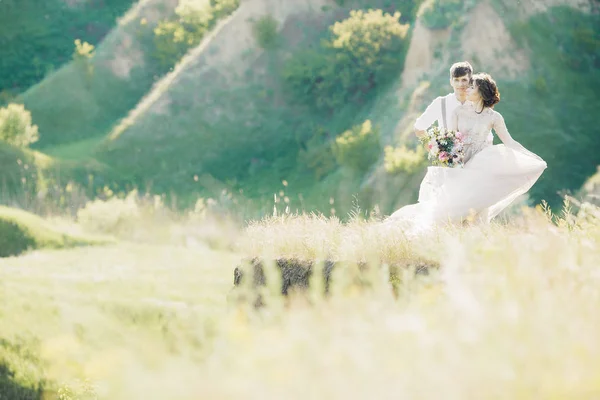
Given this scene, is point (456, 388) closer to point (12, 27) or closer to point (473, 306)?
point (473, 306)

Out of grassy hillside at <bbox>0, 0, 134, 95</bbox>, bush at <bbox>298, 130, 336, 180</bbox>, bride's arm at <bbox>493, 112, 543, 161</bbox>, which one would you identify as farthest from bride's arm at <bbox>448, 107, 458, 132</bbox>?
grassy hillside at <bbox>0, 0, 134, 95</bbox>

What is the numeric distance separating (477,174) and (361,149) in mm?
12187

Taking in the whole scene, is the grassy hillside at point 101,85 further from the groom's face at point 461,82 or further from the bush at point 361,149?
the groom's face at point 461,82

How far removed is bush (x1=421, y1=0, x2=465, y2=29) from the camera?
20969 mm

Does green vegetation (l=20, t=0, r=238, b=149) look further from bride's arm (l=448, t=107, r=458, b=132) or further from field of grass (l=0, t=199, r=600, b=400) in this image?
field of grass (l=0, t=199, r=600, b=400)

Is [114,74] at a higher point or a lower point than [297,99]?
higher

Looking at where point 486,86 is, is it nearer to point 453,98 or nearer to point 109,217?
point 453,98

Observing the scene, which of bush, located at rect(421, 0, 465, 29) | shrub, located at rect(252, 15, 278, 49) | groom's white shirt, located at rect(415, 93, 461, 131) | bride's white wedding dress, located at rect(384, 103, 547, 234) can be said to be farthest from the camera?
shrub, located at rect(252, 15, 278, 49)

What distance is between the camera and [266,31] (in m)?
25.6

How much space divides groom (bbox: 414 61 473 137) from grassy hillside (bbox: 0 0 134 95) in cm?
2771

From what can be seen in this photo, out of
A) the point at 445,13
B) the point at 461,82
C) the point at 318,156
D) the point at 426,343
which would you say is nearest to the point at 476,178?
the point at 461,82

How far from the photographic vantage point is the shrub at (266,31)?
83.9 feet

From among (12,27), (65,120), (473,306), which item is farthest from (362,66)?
(473,306)

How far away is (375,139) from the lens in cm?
2027
